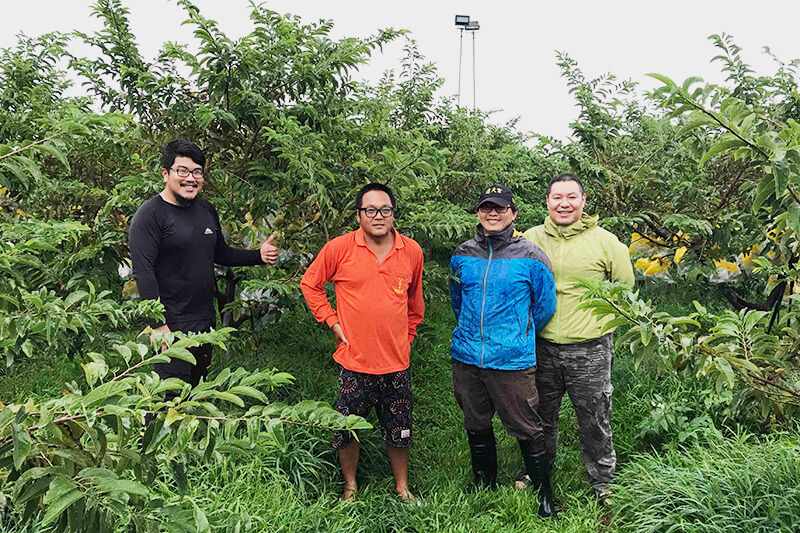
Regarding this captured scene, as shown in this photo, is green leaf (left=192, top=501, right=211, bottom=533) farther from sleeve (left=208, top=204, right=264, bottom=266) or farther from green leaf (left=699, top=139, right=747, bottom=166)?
sleeve (left=208, top=204, right=264, bottom=266)

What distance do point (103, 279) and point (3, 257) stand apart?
1.71 meters

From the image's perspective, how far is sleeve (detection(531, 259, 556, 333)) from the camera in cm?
290

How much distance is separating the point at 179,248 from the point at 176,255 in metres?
0.04

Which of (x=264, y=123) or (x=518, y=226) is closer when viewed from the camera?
(x=264, y=123)

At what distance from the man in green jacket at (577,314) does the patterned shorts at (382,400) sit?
2.45 feet

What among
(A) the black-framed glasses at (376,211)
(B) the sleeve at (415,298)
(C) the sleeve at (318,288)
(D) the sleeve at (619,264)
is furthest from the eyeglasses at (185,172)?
(D) the sleeve at (619,264)

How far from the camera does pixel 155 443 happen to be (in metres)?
1.20

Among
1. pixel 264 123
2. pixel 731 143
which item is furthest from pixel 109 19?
pixel 731 143

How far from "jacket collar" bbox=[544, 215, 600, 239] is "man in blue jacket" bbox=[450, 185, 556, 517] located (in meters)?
0.16

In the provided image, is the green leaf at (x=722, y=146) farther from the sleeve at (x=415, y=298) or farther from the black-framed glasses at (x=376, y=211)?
the sleeve at (x=415, y=298)

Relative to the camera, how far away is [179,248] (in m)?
2.93

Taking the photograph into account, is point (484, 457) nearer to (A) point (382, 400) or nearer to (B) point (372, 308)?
(A) point (382, 400)

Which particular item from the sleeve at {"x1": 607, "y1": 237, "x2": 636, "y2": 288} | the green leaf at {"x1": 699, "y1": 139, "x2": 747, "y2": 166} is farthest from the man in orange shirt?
the green leaf at {"x1": 699, "y1": 139, "x2": 747, "y2": 166}

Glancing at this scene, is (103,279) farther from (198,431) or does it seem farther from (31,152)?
(198,431)
